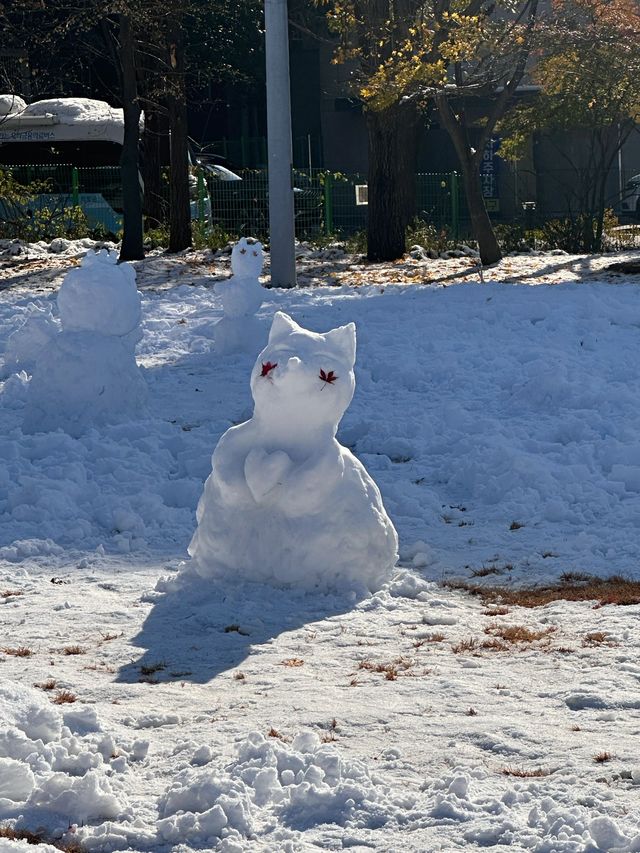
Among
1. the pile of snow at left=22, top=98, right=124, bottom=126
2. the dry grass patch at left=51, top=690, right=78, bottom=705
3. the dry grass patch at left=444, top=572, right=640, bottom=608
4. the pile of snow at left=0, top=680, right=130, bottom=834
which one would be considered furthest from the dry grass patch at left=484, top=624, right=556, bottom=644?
the pile of snow at left=22, top=98, right=124, bottom=126

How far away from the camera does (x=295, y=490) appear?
290 inches

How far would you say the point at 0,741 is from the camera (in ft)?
16.1

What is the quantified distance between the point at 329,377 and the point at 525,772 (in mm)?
2952

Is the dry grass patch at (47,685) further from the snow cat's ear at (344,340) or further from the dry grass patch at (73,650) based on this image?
Result: the snow cat's ear at (344,340)

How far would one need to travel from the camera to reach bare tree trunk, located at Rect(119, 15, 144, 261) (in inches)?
800

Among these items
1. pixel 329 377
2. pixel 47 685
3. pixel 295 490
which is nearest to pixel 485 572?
pixel 295 490

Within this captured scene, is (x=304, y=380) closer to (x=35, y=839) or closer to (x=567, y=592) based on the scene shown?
(x=567, y=592)

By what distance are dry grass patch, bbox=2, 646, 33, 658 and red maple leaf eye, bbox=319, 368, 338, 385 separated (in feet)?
7.03

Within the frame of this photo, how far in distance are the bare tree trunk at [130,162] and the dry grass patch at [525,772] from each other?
1645 centimetres

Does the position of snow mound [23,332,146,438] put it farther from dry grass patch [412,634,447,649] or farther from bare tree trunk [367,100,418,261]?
bare tree trunk [367,100,418,261]

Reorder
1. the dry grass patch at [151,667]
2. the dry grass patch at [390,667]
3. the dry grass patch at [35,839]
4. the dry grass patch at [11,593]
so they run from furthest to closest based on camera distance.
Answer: the dry grass patch at [11,593], the dry grass patch at [151,667], the dry grass patch at [390,667], the dry grass patch at [35,839]

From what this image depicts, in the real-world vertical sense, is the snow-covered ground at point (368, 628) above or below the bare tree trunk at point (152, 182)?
below

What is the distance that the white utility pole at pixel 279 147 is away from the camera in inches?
696


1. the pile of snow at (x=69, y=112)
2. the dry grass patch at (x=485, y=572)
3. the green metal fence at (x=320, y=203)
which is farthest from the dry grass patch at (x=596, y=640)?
the pile of snow at (x=69, y=112)
